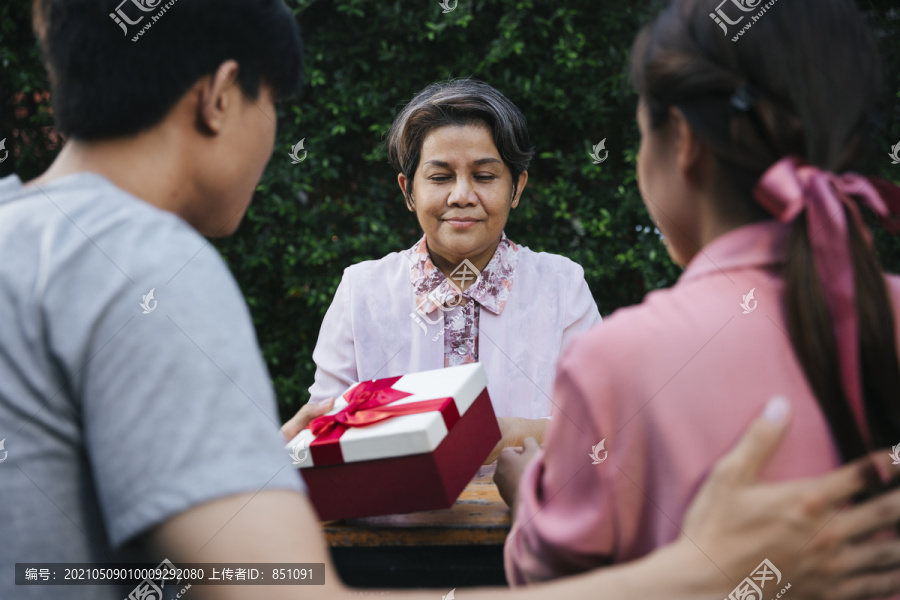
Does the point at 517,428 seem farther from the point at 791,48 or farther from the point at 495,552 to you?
the point at 791,48

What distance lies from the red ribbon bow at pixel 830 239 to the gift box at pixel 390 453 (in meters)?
0.72

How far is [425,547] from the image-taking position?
1444mm

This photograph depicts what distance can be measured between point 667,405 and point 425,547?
752 mm

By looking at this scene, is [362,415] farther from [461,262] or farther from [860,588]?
[461,262]

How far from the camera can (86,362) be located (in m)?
0.76

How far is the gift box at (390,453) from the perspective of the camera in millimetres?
1352

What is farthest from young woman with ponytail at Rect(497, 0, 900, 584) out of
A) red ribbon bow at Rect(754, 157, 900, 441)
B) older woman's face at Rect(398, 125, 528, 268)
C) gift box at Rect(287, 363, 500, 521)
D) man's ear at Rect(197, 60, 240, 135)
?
older woman's face at Rect(398, 125, 528, 268)

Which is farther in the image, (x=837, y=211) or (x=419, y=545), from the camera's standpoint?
(x=419, y=545)

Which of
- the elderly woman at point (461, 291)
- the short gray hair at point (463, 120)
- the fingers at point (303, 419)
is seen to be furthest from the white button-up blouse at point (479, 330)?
the fingers at point (303, 419)

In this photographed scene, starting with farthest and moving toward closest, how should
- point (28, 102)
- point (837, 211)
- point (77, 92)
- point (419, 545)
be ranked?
point (28, 102) → point (419, 545) → point (77, 92) → point (837, 211)

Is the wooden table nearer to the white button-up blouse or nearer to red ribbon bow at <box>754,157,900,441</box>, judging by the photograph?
red ribbon bow at <box>754,157,900,441</box>

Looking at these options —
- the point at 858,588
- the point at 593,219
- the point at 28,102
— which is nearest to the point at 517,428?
the point at 858,588

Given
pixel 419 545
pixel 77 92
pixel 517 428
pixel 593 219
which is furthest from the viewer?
pixel 593 219

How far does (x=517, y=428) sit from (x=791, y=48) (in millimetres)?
1400
